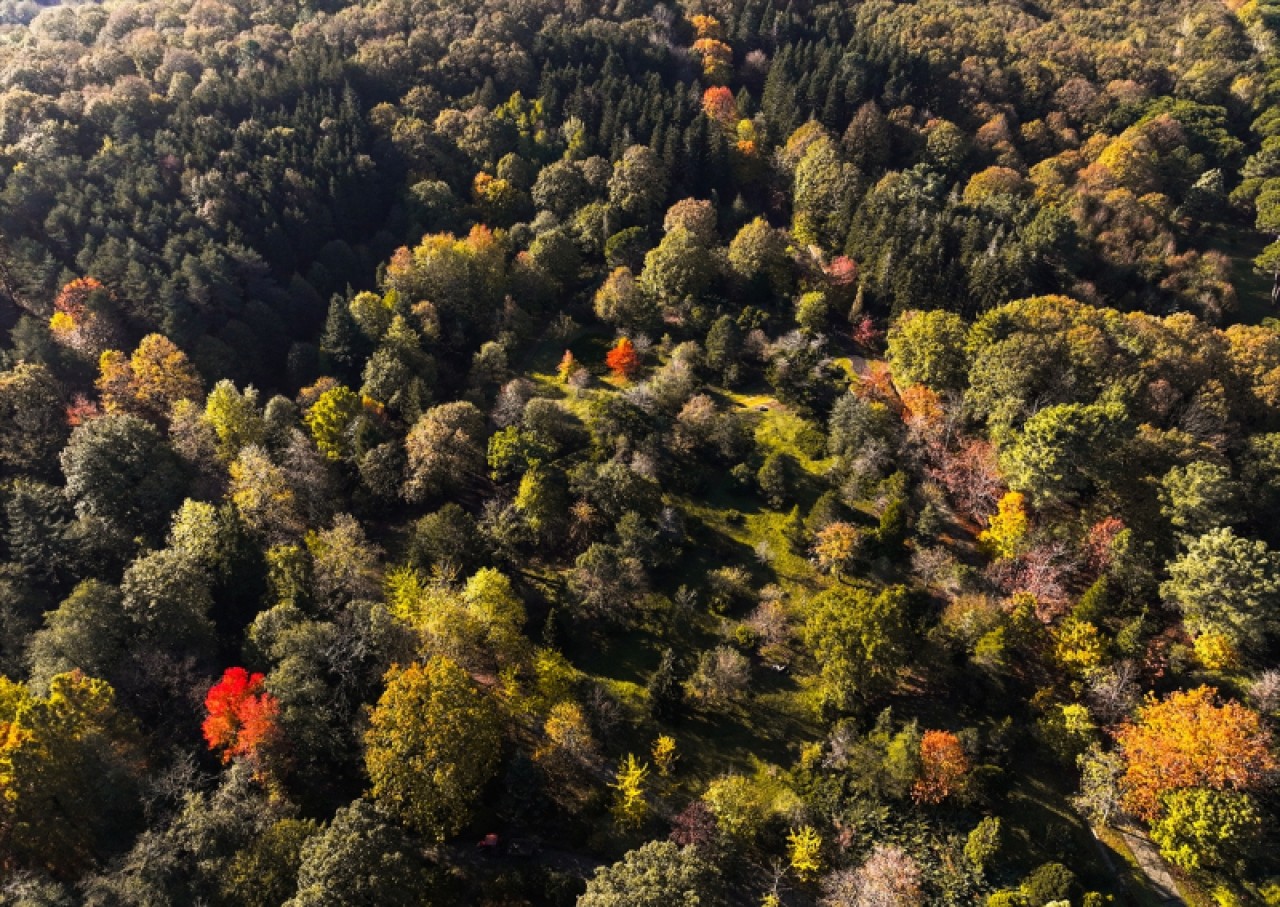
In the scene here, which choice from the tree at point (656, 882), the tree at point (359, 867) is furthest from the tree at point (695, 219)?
the tree at point (359, 867)

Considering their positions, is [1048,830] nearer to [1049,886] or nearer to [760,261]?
[1049,886]

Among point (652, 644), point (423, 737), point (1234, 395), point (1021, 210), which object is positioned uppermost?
point (1021, 210)

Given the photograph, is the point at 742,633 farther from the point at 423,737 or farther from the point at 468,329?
the point at 468,329

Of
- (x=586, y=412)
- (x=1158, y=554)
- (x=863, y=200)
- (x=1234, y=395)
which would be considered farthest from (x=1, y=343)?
(x=1234, y=395)

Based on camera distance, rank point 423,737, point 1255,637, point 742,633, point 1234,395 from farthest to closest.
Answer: point 1234,395 < point 742,633 < point 1255,637 < point 423,737

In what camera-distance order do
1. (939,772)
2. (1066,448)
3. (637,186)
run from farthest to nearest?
(637,186), (1066,448), (939,772)

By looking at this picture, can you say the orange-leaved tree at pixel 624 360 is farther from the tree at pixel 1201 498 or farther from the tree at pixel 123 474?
the tree at pixel 1201 498

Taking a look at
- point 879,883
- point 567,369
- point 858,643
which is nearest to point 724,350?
point 567,369
